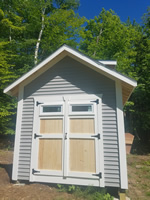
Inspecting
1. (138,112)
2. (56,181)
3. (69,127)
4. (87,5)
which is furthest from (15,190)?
(87,5)

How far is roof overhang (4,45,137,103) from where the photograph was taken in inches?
145

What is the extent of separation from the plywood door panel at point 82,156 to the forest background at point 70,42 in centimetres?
775

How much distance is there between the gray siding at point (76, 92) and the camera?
348 cm

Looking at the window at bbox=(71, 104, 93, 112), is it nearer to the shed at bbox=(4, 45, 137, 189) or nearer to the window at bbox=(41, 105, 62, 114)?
the shed at bbox=(4, 45, 137, 189)

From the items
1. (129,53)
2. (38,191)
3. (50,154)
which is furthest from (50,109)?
(129,53)

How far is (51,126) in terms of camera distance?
12.9 ft

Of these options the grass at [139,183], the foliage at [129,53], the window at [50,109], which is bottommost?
the grass at [139,183]

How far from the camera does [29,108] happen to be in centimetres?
423

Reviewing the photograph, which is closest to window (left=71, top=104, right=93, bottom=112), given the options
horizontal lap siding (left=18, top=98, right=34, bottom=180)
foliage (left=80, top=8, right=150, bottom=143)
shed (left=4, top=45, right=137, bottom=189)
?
shed (left=4, top=45, right=137, bottom=189)

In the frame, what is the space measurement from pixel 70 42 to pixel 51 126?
397 inches

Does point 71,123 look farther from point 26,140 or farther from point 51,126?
point 26,140

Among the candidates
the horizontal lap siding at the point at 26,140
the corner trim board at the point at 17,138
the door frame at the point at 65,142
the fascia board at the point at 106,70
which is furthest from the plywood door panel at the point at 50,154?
the fascia board at the point at 106,70

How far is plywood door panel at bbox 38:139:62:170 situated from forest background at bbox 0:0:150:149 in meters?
7.19

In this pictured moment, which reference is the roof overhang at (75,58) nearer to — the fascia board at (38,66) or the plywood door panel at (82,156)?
the fascia board at (38,66)
